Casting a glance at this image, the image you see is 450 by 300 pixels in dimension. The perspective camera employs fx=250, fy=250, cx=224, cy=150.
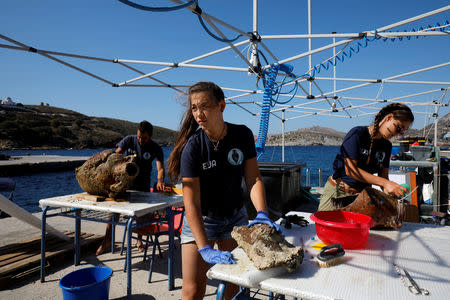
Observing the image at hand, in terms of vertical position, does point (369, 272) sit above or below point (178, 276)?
above

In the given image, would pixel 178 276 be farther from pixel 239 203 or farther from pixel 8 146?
pixel 8 146

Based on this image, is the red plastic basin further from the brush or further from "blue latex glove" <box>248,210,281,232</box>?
"blue latex glove" <box>248,210,281,232</box>

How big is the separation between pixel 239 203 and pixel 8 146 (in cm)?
7566

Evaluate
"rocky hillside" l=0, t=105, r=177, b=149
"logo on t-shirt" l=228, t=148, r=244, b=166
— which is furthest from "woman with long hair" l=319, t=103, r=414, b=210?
"rocky hillside" l=0, t=105, r=177, b=149

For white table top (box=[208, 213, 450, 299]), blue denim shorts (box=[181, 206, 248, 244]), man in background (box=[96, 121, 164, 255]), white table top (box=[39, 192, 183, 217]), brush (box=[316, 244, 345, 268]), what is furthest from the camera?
man in background (box=[96, 121, 164, 255])

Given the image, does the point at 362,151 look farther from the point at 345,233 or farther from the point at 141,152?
the point at 141,152

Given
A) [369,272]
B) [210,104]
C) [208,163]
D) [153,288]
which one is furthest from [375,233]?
[153,288]

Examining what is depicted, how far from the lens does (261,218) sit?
62.9 inches

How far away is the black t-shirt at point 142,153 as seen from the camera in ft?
14.9

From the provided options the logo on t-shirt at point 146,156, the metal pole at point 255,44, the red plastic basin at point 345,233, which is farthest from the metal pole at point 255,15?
the red plastic basin at point 345,233

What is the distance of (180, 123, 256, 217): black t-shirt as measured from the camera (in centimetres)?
173

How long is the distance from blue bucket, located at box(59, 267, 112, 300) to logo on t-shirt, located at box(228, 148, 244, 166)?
1.82 meters

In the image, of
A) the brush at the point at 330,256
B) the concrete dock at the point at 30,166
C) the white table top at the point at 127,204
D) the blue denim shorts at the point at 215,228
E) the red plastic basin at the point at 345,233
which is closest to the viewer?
the brush at the point at 330,256

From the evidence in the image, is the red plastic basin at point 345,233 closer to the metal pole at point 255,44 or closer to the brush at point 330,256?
the brush at point 330,256
